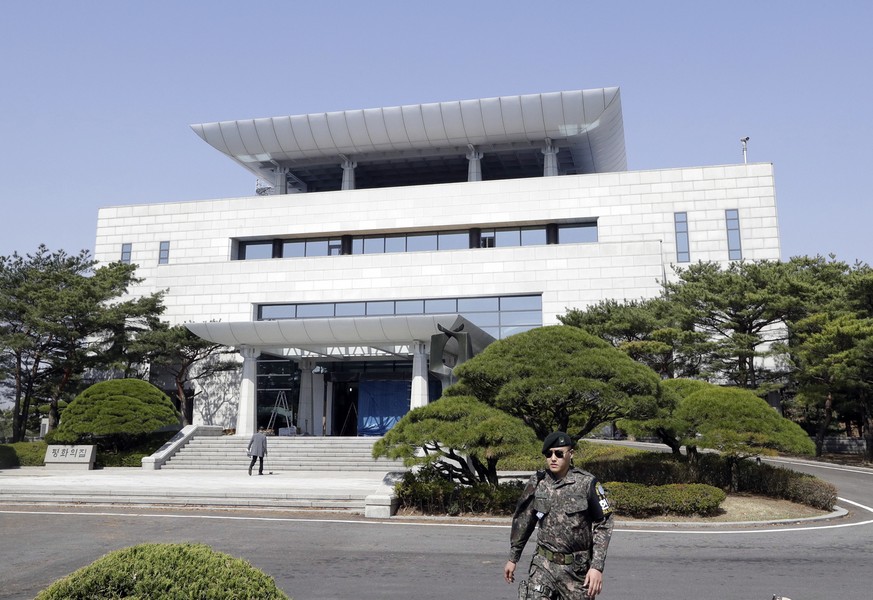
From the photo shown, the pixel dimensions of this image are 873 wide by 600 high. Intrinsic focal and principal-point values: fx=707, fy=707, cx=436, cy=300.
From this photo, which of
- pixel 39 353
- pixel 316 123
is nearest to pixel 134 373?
pixel 39 353

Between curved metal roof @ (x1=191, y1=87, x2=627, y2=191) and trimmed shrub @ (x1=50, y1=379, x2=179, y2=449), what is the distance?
2004cm

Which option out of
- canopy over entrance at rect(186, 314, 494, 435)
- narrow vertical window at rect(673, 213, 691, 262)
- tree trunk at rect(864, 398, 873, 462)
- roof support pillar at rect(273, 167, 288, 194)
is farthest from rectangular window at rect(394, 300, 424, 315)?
tree trunk at rect(864, 398, 873, 462)

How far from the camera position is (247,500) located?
15172 mm

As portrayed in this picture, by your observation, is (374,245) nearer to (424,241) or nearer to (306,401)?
(424,241)

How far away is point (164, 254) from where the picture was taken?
40844mm

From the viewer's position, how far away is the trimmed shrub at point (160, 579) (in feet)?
11.3

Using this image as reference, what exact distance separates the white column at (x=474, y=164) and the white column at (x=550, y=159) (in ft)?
12.4

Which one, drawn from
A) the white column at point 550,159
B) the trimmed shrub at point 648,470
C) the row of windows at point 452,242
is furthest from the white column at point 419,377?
the white column at point 550,159

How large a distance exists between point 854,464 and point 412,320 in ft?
55.4

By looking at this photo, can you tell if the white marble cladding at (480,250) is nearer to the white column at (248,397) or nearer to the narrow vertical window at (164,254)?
the narrow vertical window at (164,254)

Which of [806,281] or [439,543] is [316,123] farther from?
[439,543]

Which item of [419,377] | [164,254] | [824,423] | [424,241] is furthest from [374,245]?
[824,423]

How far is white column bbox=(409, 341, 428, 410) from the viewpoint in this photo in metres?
27.3

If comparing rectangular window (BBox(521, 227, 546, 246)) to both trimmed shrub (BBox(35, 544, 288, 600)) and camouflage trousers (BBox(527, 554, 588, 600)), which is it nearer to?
camouflage trousers (BBox(527, 554, 588, 600))
